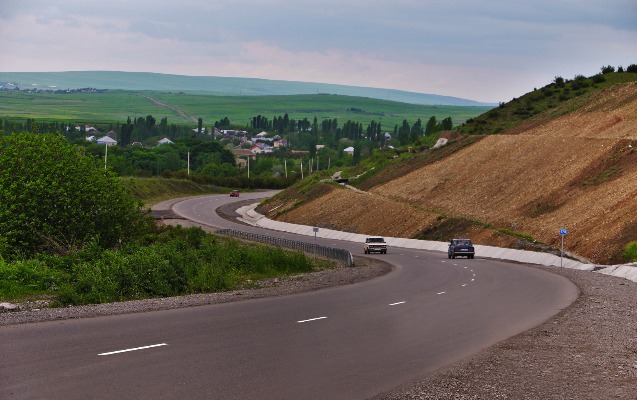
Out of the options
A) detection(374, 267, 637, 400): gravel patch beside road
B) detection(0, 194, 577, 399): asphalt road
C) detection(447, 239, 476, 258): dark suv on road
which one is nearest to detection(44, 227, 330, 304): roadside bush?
detection(0, 194, 577, 399): asphalt road

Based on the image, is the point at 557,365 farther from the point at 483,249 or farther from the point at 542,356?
the point at 483,249

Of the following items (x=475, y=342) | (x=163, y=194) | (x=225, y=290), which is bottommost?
(x=163, y=194)

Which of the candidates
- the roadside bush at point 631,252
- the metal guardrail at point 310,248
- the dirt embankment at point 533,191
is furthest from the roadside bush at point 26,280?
the dirt embankment at point 533,191

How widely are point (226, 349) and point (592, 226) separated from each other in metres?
54.5

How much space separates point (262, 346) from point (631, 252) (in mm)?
42249

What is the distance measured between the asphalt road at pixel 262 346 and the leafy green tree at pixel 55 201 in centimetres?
1701

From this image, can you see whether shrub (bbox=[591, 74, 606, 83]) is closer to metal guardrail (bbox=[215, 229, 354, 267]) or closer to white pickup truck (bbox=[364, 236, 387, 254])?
metal guardrail (bbox=[215, 229, 354, 267])

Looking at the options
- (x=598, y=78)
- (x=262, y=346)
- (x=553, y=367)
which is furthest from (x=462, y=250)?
(x=598, y=78)

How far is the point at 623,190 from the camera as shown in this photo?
73.2m

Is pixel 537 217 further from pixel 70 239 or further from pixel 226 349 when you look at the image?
pixel 226 349

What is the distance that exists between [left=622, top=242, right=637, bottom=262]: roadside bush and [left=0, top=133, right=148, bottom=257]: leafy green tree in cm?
2803

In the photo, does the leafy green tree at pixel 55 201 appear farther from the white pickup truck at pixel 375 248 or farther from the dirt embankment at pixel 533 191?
the dirt embankment at pixel 533 191

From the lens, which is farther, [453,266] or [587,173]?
[587,173]


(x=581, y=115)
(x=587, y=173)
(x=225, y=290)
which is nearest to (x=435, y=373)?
(x=225, y=290)
